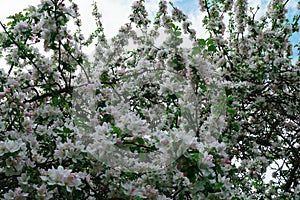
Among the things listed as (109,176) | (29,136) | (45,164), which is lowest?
(109,176)

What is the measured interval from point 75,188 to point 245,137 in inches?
125

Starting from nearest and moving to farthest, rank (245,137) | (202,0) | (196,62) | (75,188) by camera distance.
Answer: (75,188) < (196,62) < (245,137) < (202,0)

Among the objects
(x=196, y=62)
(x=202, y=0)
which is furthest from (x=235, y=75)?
(x=196, y=62)

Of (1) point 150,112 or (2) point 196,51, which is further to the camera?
(1) point 150,112

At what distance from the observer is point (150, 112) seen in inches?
145

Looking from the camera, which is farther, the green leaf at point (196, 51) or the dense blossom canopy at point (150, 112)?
the green leaf at point (196, 51)

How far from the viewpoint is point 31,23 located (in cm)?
369

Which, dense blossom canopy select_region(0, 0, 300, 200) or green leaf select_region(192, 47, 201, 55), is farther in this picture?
green leaf select_region(192, 47, 201, 55)

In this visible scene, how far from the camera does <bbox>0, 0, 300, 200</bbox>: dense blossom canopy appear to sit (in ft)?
7.22

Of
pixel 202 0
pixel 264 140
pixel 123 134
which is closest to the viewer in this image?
pixel 123 134

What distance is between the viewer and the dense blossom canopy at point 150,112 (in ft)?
7.22

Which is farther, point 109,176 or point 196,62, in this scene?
point 196,62

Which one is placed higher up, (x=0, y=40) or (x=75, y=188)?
(x=0, y=40)

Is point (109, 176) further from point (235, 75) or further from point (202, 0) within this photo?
point (202, 0)
